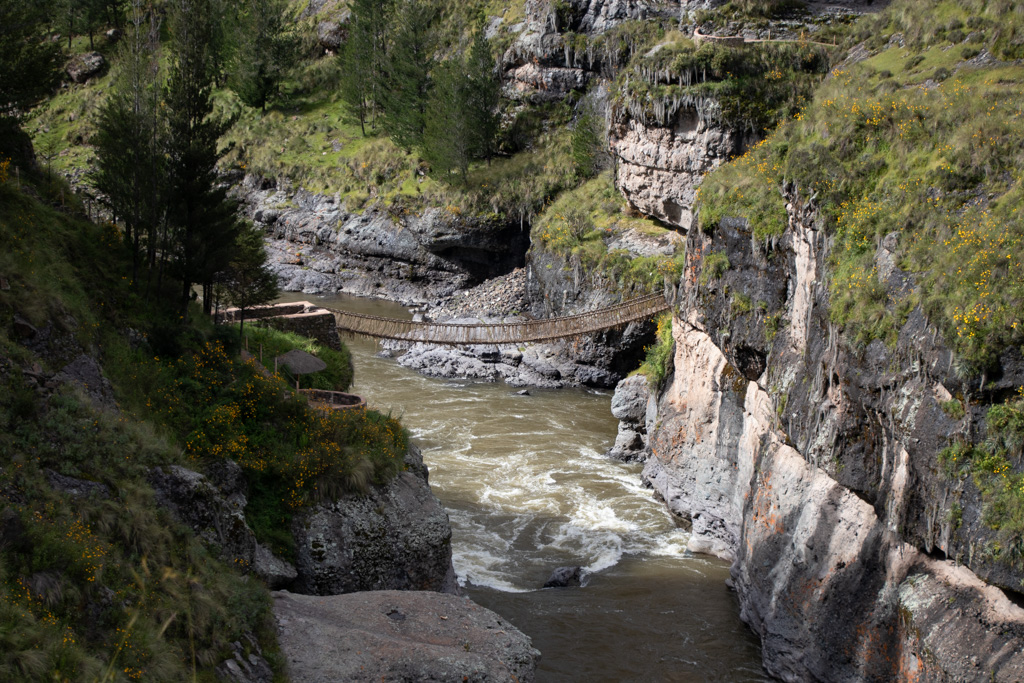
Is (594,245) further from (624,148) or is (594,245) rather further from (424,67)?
(424,67)

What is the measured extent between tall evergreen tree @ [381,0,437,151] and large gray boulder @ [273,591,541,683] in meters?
34.2

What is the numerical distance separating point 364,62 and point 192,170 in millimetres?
35558

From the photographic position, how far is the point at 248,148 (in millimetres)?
46625

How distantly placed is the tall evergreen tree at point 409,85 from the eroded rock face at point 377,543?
3200 centimetres

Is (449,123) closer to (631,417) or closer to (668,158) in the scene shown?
(668,158)

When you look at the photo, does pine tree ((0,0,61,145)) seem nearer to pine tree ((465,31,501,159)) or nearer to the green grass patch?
the green grass patch

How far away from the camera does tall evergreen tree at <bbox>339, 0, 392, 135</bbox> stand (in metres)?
45.7

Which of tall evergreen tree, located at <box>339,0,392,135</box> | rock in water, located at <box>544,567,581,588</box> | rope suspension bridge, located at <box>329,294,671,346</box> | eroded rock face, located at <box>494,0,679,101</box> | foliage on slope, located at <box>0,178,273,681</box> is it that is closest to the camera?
foliage on slope, located at <box>0,178,273,681</box>

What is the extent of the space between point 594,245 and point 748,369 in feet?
53.5

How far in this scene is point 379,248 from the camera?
40.9m

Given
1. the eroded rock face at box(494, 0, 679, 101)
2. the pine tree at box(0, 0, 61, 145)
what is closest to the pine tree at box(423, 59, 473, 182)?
the eroded rock face at box(494, 0, 679, 101)

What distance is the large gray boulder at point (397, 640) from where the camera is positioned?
860 cm

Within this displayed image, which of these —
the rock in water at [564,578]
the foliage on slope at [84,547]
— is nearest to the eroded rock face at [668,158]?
the rock in water at [564,578]

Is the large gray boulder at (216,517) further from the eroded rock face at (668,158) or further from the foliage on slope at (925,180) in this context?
the eroded rock face at (668,158)
